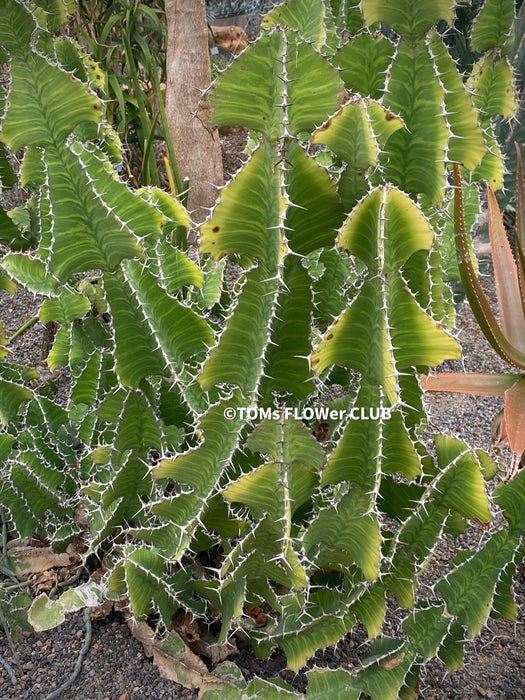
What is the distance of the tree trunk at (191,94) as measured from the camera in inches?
99.7

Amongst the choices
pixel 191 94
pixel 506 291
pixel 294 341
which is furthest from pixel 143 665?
pixel 191 94

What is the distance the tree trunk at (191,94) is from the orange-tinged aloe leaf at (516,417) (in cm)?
159

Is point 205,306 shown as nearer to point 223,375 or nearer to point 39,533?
point 223,375

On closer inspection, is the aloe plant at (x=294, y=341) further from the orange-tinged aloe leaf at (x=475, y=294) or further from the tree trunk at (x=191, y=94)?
the tree trunk at (x=191, y=94)

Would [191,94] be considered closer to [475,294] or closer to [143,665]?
[475,294]

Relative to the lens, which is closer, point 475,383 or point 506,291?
point 475,383

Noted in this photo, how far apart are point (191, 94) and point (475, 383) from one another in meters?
1.83

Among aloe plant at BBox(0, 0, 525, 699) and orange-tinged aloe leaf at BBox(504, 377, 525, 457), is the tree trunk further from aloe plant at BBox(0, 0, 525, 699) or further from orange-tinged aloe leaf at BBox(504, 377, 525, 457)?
orange-tinged aloe leaf at BBox(504, 377, 525, 457)

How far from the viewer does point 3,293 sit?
2.80 m

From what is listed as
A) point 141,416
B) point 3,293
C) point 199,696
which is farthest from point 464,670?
point 3,293

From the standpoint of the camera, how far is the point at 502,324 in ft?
4.96

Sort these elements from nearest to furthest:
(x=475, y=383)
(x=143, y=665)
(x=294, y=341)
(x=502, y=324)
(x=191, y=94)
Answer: (x=294, y=341) → (x=143, y=665) → (x=475, y=383) → (x=502, y=324) → (x=191, y=94)

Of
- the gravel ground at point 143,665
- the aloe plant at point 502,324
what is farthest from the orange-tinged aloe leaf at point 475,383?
the gravel ground at point 143,665

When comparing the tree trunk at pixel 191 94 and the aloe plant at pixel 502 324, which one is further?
the tree trunk at pixel 191 94
